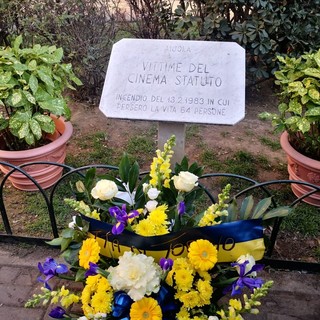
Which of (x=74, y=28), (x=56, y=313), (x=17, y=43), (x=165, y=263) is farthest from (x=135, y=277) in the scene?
(x=74, y=28)

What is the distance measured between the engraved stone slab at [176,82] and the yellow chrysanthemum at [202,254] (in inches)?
41.1

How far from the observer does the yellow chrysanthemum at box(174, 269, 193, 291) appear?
146cm

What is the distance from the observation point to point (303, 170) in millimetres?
2932

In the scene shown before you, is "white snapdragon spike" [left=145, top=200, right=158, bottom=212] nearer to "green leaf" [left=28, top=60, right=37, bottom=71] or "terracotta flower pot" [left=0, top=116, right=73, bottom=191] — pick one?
"terracotta flower pot" [left=0, top=116, right=73, bottom=191]

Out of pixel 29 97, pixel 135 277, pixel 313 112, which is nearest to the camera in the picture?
pixel 135 277

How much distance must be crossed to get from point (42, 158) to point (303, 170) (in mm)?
1877

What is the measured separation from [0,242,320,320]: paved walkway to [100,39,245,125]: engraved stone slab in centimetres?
100

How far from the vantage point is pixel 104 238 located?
1.61 metres

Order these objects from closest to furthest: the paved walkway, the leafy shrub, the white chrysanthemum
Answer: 1. the white chrysanthemum
2. the paved walkway
3. the leafy shrub

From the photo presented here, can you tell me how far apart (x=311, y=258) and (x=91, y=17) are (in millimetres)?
3144

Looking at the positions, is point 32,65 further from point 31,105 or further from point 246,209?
point 246,209

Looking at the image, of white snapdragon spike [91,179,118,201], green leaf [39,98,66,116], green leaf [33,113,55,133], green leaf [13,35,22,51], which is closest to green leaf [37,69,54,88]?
green leaf [39,98,66,116]

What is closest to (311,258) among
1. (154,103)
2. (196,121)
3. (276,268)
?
(276,268)

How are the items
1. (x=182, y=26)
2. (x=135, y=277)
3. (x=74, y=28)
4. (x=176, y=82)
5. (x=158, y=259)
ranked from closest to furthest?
(x=135, y=277)
(x=158, y=259)
(x=176, y=82)
(x=74, y=28)
(x=182, y=26)
